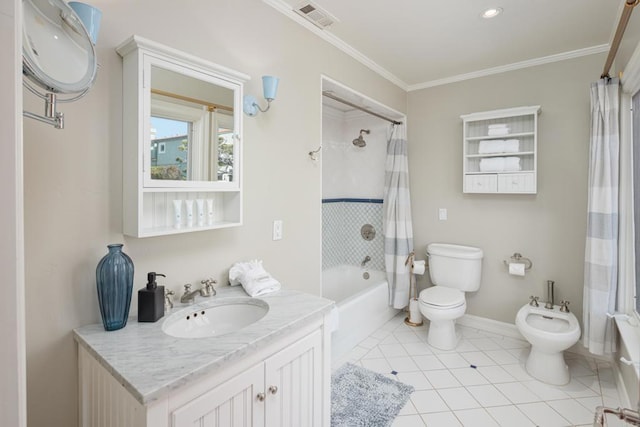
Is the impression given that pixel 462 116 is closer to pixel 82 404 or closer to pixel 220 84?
pixel 220 84

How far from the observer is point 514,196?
117 inches

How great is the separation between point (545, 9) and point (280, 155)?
75.9 inches

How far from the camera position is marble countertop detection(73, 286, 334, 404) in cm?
90

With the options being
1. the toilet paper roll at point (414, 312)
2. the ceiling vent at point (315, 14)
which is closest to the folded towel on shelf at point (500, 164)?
the toilet paper roll at point (414, 312)

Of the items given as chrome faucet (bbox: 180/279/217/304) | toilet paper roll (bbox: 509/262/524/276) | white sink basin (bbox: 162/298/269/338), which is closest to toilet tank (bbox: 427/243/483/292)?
toilet paper roll (bbox: 509/262/524/276)

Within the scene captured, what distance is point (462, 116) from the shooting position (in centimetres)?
305

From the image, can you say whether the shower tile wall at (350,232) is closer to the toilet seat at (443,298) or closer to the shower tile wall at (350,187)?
the shower tile wall at (350,187)

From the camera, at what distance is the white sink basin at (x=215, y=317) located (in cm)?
137

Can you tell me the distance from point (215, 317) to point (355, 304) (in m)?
1.54

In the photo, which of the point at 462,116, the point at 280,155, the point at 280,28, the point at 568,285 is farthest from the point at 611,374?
the point at 280,28

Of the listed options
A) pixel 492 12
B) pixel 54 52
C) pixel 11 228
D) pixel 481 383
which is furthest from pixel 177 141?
pixel 481 383

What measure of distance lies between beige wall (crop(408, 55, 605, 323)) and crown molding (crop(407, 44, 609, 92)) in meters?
0.04

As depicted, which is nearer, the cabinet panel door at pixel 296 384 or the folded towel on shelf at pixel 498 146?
the cabinet panel door at pixel 296 384

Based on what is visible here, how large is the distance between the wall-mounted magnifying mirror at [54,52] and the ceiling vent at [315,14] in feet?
4.50
